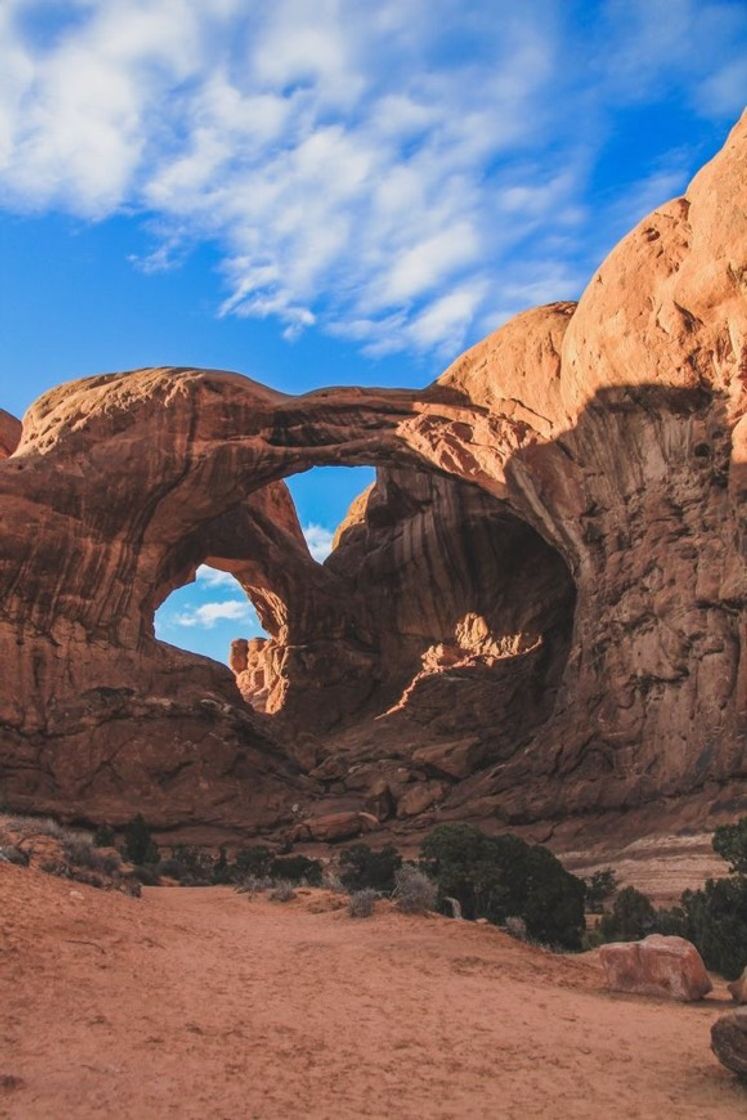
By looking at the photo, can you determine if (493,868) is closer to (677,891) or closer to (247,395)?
(677,891)

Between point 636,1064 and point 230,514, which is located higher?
point 230,514

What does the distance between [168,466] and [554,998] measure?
22.0m

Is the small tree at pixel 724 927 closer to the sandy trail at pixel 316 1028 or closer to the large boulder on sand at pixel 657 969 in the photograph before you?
the sandy trail at pixel 316 1028

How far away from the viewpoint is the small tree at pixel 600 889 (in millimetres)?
16656

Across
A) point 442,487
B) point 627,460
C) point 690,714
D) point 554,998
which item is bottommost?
point 554,998

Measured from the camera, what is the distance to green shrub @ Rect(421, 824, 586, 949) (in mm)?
12898

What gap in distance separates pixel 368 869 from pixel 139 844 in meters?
6.93

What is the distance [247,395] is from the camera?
28938 millimetres

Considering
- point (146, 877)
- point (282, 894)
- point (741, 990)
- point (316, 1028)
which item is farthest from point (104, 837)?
point (741, 990)

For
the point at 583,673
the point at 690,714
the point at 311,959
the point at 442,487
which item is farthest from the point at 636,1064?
the point at 442,487

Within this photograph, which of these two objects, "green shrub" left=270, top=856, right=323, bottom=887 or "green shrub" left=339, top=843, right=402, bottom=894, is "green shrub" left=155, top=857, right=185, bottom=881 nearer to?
"green shrub" left=270, top=856, right=323, bottom=887

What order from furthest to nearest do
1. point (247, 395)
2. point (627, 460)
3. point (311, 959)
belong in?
point (247, 395) → point (627, 460) → point (311, 959)

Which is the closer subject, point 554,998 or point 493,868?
point 554,998

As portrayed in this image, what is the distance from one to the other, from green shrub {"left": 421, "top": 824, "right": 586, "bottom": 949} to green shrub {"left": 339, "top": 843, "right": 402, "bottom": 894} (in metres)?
2.60
